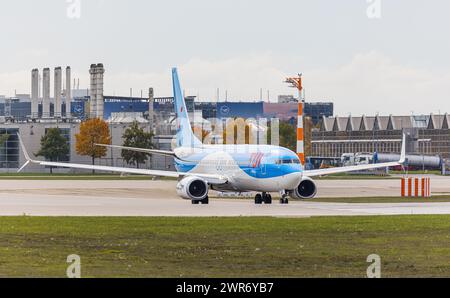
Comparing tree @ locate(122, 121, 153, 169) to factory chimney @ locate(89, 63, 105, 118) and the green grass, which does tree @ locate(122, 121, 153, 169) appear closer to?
factory chimney @ locate(89, 63, 105, 118)

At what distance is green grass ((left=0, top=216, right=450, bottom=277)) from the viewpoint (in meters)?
27.2

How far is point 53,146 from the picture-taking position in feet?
526

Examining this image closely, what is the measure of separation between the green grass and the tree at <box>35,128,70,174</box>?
115 meters

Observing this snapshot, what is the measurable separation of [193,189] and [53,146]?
10072 cm

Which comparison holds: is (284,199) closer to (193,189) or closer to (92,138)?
(193,189)

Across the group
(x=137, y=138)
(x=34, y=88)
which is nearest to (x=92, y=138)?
(x=137, y=138)

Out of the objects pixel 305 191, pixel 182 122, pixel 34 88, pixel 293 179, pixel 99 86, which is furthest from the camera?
pixel 34 88

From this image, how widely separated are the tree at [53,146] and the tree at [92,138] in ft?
8.73

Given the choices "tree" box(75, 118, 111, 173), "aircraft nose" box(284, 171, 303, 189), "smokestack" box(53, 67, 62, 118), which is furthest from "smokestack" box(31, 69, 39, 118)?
"aircraft nose" box(284, 171, 303, 189)

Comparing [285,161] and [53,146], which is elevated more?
[285,161]

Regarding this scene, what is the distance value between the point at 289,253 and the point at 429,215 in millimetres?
18288
